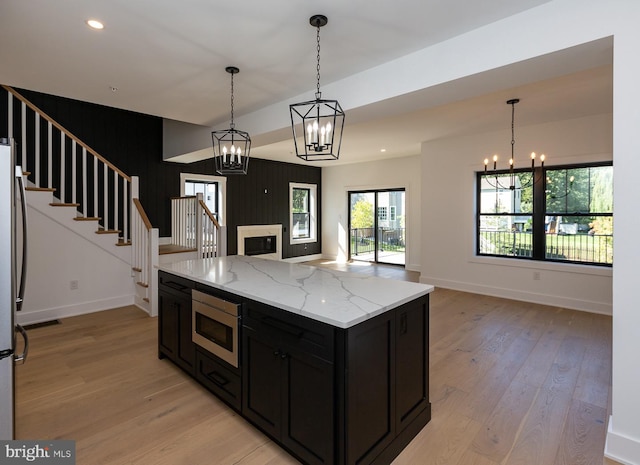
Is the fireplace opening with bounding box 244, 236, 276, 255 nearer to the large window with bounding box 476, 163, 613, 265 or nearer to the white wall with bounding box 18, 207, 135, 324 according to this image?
the white wall with bounding box 18, 207, 135, 324

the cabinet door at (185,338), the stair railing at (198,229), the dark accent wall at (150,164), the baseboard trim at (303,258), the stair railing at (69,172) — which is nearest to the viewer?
the cabinet door at (185,338)

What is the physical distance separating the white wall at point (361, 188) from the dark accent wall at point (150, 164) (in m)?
1.67

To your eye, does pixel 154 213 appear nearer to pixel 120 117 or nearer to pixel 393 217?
pixel 120 117

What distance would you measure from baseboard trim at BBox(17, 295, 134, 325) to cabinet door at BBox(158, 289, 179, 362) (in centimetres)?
221

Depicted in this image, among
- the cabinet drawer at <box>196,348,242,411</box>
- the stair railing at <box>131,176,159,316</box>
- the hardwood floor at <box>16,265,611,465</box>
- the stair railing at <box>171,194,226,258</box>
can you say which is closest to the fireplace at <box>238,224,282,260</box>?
the stair railing at <box>171,194,226,258</box>

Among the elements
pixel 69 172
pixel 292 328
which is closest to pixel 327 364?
pixel 292 328

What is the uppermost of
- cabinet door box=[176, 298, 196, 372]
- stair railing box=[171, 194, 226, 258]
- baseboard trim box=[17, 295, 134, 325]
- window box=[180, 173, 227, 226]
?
window box=[180, 173, 227, 226]

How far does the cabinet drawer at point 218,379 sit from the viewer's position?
225 cm

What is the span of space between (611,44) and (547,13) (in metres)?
0.43

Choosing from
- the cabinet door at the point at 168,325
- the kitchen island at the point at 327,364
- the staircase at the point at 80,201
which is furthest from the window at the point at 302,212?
the kitchen island at the point at 327,364

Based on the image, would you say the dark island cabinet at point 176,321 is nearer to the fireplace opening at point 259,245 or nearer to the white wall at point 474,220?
the white wall at point 474,220

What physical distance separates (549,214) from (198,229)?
5527 mm

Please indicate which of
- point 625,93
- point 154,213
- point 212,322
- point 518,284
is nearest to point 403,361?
point 212,322

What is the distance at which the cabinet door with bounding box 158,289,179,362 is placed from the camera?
2.90 meters
